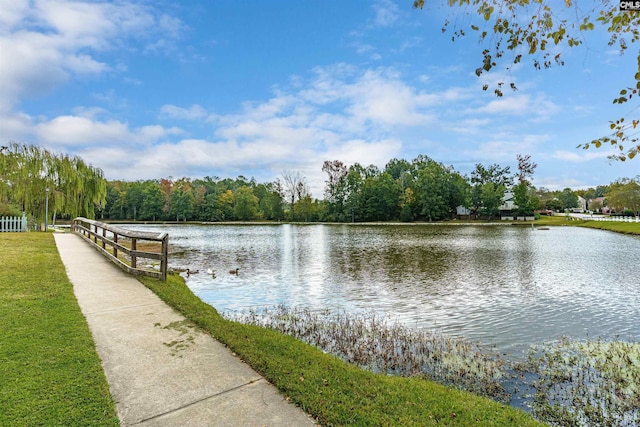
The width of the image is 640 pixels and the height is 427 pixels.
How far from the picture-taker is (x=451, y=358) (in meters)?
5.91

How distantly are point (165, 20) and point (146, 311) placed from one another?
13003mm

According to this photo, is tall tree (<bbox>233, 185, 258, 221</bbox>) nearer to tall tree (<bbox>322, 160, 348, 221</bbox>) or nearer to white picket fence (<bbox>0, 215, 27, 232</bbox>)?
tall tree (<bbox>322, 160, 348, 221</bbox>)

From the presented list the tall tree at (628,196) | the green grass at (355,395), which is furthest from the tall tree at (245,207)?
the green grass at (355,395)

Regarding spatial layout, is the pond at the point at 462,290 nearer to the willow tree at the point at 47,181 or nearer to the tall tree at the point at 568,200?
the willow tree at the point at 47,181

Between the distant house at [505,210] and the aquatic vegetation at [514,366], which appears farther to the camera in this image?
the distant house at [505,210]

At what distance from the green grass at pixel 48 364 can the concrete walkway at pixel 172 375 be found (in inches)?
6.4

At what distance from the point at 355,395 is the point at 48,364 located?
3357 mm

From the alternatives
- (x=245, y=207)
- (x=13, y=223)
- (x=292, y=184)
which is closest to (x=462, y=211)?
(x=292, y=184)

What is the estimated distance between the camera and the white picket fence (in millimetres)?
22141


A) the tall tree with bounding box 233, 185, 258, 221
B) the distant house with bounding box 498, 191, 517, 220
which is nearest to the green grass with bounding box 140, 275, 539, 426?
the distant house with bounding box 498, 191, 517, 220

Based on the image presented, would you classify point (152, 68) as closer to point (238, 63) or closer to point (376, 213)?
point (238, 63)

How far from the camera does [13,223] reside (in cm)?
A: 2258

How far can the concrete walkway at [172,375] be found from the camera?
3.05 metres

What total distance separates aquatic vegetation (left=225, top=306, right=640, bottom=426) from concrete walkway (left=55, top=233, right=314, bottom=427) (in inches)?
91.3
